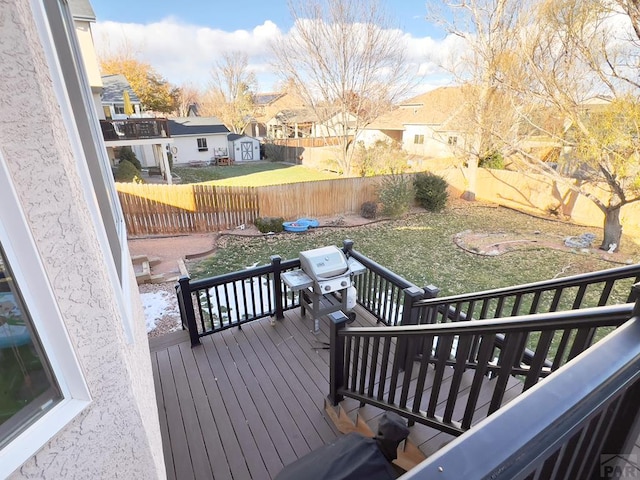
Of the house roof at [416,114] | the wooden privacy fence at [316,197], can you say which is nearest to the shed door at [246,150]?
the house roof at [416,114]

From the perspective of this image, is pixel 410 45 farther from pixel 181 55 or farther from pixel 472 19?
pixel 181 55

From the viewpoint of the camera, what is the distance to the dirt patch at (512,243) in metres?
7.71

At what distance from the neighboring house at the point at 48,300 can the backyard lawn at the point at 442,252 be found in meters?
5.68

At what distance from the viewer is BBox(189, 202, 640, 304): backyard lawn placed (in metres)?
6.59

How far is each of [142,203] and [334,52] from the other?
9474 millimetres

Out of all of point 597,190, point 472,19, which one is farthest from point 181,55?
point 597,190

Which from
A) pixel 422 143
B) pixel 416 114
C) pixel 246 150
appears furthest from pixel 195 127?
pixel 422 143

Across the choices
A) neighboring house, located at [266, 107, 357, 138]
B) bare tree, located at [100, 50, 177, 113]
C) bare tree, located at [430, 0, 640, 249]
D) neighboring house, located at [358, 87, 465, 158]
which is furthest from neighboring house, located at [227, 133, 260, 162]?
bare tree, located at [430, 0, 640, 249]

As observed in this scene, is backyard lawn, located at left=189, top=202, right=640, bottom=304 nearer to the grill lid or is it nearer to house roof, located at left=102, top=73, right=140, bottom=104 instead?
the grill lid

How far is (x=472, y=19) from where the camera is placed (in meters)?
9.62

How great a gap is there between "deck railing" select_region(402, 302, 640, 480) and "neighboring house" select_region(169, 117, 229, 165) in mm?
25022

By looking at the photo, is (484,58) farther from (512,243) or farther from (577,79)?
(512,243)

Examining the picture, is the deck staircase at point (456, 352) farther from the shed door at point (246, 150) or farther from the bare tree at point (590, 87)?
the shed door at point (246, 150)

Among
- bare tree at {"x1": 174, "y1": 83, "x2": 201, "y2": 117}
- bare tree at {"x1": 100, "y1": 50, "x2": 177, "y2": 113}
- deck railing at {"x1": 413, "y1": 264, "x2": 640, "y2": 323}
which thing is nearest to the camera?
deck railing at {"x1": 413, "y1": 264, "x2": 640, "y2": 323}
